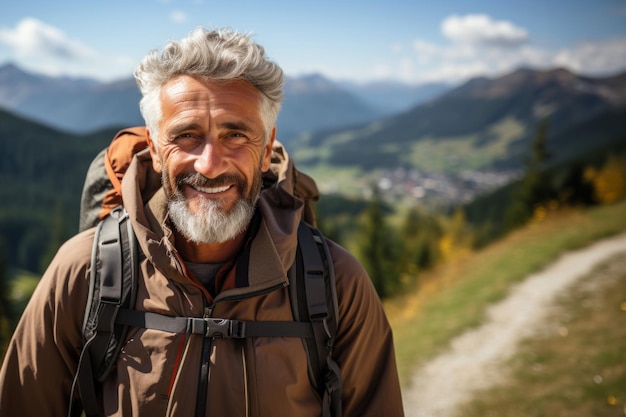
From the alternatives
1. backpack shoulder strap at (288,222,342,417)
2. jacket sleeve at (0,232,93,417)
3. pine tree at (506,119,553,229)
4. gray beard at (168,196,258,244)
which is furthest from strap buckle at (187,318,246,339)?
pine tree at (506,119,553,229)

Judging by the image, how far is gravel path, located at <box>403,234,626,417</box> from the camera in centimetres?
→ 970

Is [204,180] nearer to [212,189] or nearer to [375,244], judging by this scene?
[212,189]

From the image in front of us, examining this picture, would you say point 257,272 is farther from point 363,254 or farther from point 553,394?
point 363,254

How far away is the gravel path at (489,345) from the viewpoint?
382 inches

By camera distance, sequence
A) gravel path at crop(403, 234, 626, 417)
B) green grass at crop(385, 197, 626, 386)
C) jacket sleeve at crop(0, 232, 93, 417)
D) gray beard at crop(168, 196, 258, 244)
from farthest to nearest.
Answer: green grass at crop(385, 197, 626, 386) → gravel path at crop(403, 234, 626, 417) → gray beard at crop(168, 196, 258, 244) → jacket sleeve at crop(0, 232, 93, 417)

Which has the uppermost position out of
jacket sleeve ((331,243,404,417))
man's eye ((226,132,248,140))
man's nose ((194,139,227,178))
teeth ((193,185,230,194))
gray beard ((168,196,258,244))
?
man's eye ((226,132,248,140))

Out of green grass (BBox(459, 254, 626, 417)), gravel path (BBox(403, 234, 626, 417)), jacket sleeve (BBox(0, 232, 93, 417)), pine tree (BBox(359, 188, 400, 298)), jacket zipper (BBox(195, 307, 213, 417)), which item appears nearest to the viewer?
jacket zipper (BBox(195, 307, 213, 417))

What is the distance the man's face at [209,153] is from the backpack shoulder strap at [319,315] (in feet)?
1.69

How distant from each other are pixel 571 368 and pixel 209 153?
33.6 feet

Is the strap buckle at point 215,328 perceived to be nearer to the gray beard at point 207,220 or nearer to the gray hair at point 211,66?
the gray beard at point 207,220

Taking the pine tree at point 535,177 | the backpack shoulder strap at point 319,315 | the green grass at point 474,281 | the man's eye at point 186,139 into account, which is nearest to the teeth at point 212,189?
the man's eye at point 186,139

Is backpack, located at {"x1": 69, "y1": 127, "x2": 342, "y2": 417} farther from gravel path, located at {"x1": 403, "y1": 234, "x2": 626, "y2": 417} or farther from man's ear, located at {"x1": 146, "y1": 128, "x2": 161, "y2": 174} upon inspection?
gravel path, located at {"x1": 403, "y1": 234, "x2": 626, "y2": 417}

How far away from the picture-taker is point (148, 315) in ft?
8.11

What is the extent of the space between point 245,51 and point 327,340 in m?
1.89
